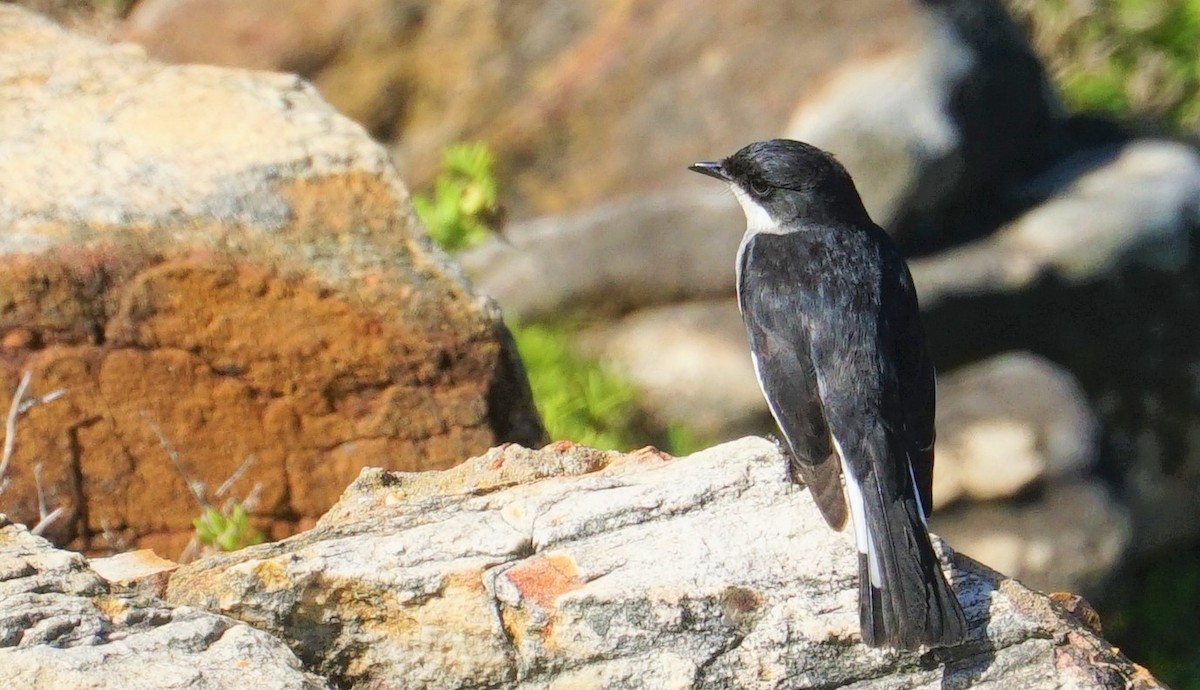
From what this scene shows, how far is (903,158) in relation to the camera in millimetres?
8281

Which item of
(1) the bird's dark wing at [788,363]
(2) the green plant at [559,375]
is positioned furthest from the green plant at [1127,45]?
(1) the bird's dark wing at [788,363]

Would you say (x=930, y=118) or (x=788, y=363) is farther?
(x=930, y=118)

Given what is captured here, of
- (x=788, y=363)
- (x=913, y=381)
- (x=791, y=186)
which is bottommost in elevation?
(x=913, y=381)

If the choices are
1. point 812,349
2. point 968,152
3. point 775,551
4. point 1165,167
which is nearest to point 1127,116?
point 1165,167

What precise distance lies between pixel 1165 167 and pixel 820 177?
4.67 meters

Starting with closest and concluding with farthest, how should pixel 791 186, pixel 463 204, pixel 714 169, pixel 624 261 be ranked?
pixel 791 186
pixel 714 169
pixel 463 204
pixel 624 261

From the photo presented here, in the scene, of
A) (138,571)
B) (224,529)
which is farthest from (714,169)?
(138,571)

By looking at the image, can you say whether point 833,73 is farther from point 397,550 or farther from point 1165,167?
point 397,550

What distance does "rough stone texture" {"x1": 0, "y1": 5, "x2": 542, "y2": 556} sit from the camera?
5.28 m

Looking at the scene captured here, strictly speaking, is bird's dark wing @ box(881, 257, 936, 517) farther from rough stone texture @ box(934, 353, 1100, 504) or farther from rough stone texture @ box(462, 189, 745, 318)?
rough stone texture @ box(462, 189, 745, 318)

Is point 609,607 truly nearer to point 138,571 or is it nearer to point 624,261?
point 138,571

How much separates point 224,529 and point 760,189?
7.37ft

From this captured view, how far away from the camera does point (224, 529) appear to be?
206 inches

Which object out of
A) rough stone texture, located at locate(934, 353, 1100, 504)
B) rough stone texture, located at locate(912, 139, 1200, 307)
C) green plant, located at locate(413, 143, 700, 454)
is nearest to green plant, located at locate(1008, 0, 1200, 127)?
rough stone texture, located at locate(912, 139, 1200, 307)
